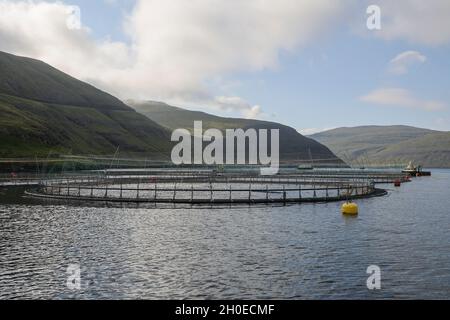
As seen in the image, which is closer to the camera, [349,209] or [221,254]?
[221,254]

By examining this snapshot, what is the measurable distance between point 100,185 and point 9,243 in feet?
326

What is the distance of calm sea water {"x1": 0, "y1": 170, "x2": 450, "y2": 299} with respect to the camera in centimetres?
3297

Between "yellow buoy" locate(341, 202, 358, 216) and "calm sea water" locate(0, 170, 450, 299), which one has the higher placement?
"yellow buoy" locate(341, 202, 358, 216)

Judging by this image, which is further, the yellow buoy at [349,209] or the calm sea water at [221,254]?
the yellow buoy at [349,209]

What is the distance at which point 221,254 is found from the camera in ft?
146

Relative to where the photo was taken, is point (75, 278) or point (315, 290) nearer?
point (315, 290)

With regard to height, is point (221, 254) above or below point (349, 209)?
below

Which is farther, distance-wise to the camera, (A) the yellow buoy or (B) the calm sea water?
(A) the yellow buoy

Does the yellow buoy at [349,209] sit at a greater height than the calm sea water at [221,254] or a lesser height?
greater

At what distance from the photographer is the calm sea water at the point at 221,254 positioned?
108 ft

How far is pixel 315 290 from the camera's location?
32.8m

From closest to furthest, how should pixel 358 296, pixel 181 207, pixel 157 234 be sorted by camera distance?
pixel 358 296 → pixel 157 234 → pixel 181 207

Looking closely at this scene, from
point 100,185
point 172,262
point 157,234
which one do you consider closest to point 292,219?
point 157,234
